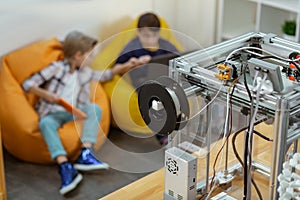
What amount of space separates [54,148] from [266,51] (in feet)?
5.36

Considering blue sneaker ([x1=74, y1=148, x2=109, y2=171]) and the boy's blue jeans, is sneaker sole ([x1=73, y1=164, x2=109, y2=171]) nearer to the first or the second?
blue sneaker ([x1=74, y1=148, x2=109, y2=171])

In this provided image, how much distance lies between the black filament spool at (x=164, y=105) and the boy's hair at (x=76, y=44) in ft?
6.02

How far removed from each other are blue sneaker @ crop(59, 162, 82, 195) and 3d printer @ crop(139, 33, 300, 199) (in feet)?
4.27

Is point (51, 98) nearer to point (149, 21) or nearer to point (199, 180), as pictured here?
point (149, 21)

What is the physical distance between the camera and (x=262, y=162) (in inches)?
85.0

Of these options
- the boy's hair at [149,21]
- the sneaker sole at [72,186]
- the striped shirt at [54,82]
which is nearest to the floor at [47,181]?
the sneaker sole at [72,186]

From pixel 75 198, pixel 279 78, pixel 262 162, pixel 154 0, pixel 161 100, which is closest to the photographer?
pixel 279 78

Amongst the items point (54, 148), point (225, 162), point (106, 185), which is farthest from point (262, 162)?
point (54, 148)

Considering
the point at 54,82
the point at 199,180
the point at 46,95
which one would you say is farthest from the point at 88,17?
the point at 199,180

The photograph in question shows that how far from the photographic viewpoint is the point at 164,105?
68.6 inches

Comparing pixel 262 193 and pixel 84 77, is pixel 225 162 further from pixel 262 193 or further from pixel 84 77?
pixel 84 77

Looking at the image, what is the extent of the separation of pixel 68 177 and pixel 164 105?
1597 millimetres

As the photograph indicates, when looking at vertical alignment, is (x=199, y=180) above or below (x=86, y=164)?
above

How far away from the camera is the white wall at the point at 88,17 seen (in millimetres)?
3646
